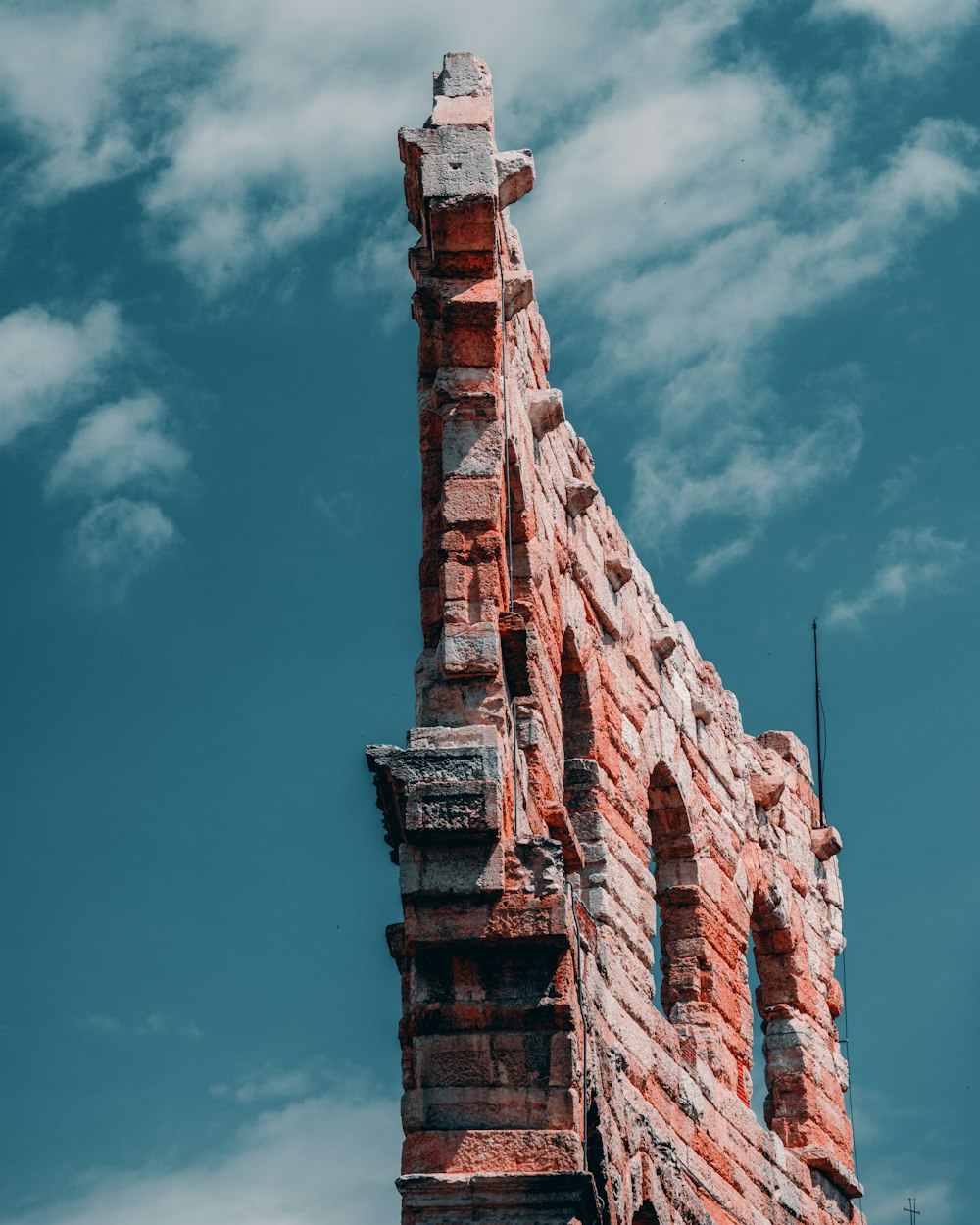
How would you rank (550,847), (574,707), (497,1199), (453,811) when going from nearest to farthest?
(497,1199)
(453,811)
(550,847)
(574,707)

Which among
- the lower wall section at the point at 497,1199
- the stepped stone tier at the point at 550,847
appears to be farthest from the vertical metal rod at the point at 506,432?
the lower wall section at the point at 497,1199

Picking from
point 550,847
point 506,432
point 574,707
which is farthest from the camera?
point 574,707

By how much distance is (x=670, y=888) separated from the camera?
14.1 meters

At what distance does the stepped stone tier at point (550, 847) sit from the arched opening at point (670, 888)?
17mm

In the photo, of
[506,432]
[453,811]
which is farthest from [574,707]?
[453,811]

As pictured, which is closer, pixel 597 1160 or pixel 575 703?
pixel 597 1160

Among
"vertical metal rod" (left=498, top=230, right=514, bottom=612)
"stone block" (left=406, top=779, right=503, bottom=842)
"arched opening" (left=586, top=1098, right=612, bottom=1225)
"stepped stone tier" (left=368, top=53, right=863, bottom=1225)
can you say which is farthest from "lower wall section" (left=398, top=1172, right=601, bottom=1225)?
"vertical metal rod" (left=498, top=230, right=514, bottom=612)

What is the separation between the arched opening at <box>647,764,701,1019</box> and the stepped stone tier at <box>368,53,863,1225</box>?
0.06 feet

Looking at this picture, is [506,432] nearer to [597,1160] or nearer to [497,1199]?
[597,1160]

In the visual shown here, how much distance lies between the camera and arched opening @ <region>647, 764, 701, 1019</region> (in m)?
14.0

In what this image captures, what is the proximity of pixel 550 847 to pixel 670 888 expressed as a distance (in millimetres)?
3879

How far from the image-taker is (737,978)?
47.8 feet

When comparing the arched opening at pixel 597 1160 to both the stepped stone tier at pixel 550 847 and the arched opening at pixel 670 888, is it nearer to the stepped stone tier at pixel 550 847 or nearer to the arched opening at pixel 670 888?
the stepped stone tier at pixel 550 847

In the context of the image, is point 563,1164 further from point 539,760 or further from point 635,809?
point 635,809
